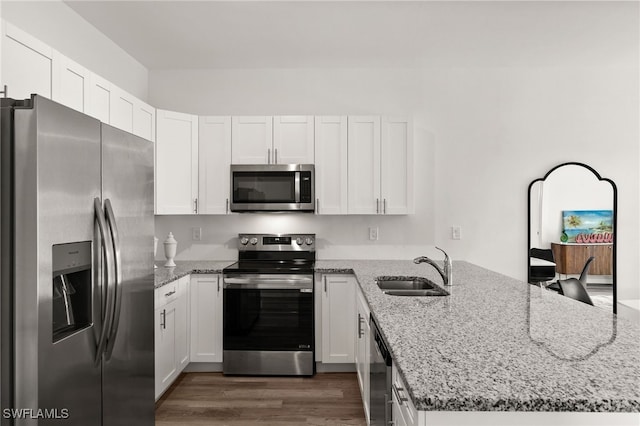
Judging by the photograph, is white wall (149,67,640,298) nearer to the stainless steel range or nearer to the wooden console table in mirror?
the wooden console table in mirror

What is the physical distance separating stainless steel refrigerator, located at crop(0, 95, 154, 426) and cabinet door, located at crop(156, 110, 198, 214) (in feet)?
5.52

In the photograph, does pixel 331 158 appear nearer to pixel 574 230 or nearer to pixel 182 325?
pixel 182 325

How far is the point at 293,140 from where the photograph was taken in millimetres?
3822

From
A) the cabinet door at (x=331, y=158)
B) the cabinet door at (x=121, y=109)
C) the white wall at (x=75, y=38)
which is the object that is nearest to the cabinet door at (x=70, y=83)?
the cabinet door at (x=121, y=109)

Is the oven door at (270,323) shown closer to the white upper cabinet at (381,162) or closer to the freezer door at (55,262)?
the white upper cabinet at (381,162)

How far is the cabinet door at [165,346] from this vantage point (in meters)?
2.90

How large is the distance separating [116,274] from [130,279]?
21 cm

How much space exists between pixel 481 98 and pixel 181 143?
274cm

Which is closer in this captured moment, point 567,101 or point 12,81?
point 12,81

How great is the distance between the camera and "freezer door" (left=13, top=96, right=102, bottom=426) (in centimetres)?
132

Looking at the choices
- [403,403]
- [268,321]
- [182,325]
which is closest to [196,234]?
[182,325]

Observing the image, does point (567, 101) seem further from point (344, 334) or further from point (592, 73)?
point (344, 334)

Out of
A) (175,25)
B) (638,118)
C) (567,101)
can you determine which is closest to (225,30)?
(175,25)

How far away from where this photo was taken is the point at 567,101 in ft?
13.5
